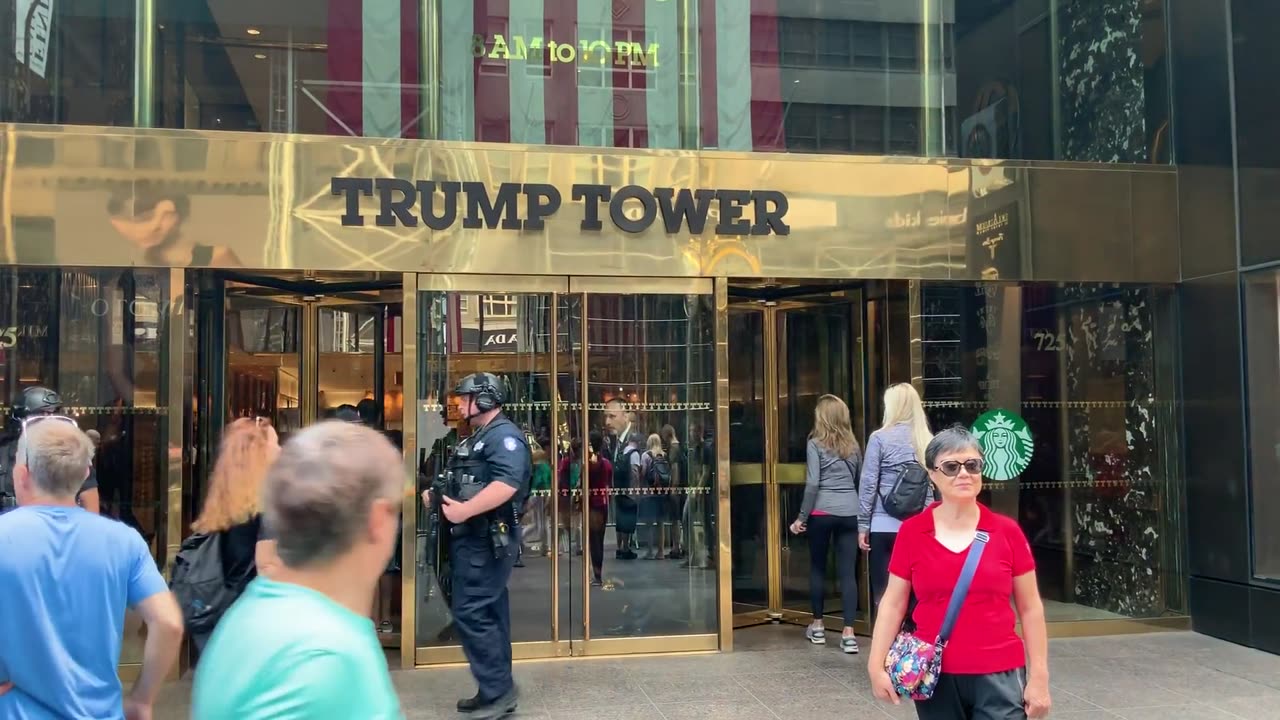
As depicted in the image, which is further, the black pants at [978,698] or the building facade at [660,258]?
the building facade at [660,258]

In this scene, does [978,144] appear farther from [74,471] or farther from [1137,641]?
[74,471]

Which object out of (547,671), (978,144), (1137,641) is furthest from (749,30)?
(1137,641)

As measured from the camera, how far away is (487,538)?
579cm

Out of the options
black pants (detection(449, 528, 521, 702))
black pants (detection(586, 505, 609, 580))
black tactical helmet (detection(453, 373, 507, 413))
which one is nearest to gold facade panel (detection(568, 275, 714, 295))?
black pants (detection(586, 505, 609, 580))

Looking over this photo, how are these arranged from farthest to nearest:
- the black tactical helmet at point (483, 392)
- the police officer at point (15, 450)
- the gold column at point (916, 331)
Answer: the gold column at point (916, 331)
the police officer at point (15, 450)
the black tactical helmet at point (483, 392)

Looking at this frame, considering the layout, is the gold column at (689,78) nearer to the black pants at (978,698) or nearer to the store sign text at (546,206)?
the store sign text at (546,206)

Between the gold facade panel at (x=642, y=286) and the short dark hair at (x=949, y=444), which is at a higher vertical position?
the gold facade panel at (x=642, y=286)

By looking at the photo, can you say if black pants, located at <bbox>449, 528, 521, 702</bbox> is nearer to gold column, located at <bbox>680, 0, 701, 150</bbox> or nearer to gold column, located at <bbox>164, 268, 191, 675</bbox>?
gold column, located at <bbox>164, 268, 191, 675</bbox>

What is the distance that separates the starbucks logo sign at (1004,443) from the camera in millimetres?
8008

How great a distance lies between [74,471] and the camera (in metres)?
3.11

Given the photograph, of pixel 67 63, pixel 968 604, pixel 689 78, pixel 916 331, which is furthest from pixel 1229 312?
pixel 67 63

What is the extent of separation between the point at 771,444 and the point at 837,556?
1.27 meters

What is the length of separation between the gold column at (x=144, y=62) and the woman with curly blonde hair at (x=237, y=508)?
4052mm

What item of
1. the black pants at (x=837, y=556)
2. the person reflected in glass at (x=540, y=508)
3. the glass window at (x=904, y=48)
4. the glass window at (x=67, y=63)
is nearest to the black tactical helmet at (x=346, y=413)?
the person reflected in glass at (x=540, y=508)
